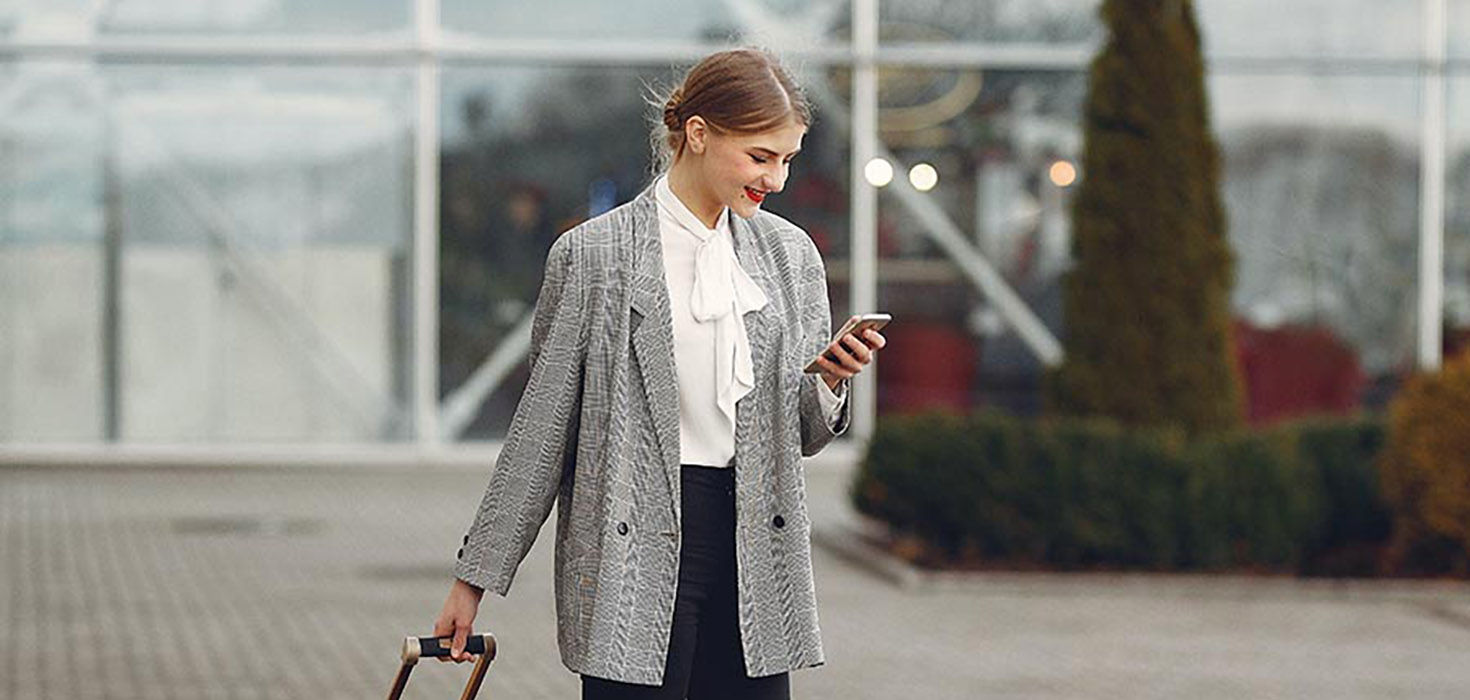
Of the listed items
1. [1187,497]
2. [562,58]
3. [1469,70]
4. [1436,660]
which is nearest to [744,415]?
[1436,660]

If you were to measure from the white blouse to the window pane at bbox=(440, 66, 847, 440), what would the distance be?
15.3 m

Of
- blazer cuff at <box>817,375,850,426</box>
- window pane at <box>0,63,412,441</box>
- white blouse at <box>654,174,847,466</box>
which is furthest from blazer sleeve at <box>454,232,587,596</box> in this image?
window pane at <box>0,63,412,441</box>

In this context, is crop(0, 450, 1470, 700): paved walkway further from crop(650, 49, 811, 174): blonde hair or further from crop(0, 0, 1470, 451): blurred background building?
crop(650, 49, 811, 174): blonde hair

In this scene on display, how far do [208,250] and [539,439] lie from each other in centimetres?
1587

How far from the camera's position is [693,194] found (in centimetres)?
429

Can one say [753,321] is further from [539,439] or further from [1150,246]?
[1150,246]

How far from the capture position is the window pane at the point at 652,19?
19.7 metres

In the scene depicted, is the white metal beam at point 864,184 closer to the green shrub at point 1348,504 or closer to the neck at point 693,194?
the green shrub at point 1348,504

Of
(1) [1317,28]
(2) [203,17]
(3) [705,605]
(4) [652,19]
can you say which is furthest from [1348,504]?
(2) [203,17]

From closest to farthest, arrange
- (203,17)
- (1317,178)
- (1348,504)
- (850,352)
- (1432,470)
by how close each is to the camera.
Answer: (850,352) < (1432,470) < (1348,504) < (203,17) < (1317,178)

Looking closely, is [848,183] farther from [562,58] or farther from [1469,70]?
[1469,70]

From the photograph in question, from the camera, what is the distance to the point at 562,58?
19609mm

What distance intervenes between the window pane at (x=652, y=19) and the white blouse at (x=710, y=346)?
610 inches

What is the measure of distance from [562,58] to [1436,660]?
10650 mm
